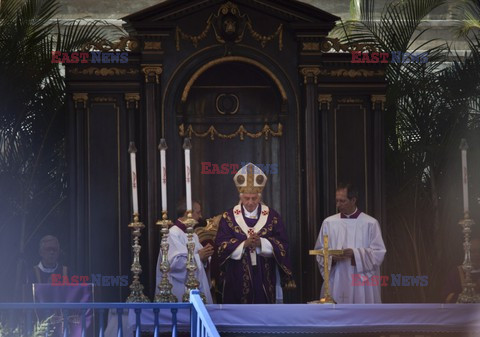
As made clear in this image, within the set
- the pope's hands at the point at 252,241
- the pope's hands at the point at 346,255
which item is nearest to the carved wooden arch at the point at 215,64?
the pope's hands at the point at 252,241

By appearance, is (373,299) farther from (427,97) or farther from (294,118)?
(427,97)

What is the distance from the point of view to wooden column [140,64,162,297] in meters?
16.6

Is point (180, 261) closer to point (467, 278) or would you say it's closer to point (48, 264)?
point (48, 264)

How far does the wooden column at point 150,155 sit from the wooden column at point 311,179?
5.72 ft

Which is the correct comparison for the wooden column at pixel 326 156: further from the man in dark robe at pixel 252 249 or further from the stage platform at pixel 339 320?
the stage platform at pixel 339 320

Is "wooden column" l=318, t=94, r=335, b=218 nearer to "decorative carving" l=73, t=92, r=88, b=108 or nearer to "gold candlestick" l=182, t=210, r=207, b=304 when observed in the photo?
"gold candlestick" l=182, t=210, r=207, b=304

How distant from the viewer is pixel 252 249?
1582cm

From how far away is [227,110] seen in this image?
57.9 feet

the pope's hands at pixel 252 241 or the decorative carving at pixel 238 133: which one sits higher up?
the decorative carving at pixel 238 133

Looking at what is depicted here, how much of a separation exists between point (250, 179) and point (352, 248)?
136 centimetres

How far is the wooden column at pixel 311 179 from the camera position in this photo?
661 inches

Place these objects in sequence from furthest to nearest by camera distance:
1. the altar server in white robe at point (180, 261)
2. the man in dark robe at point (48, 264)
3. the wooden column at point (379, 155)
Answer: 1. the wooden column at point (379, 155)
2. the man in dark robe at point (48, 264)
3. the altar server in white robe at point (180, 261)

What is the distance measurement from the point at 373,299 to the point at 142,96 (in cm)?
361

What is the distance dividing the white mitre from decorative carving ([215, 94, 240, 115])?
1818 millimetres
